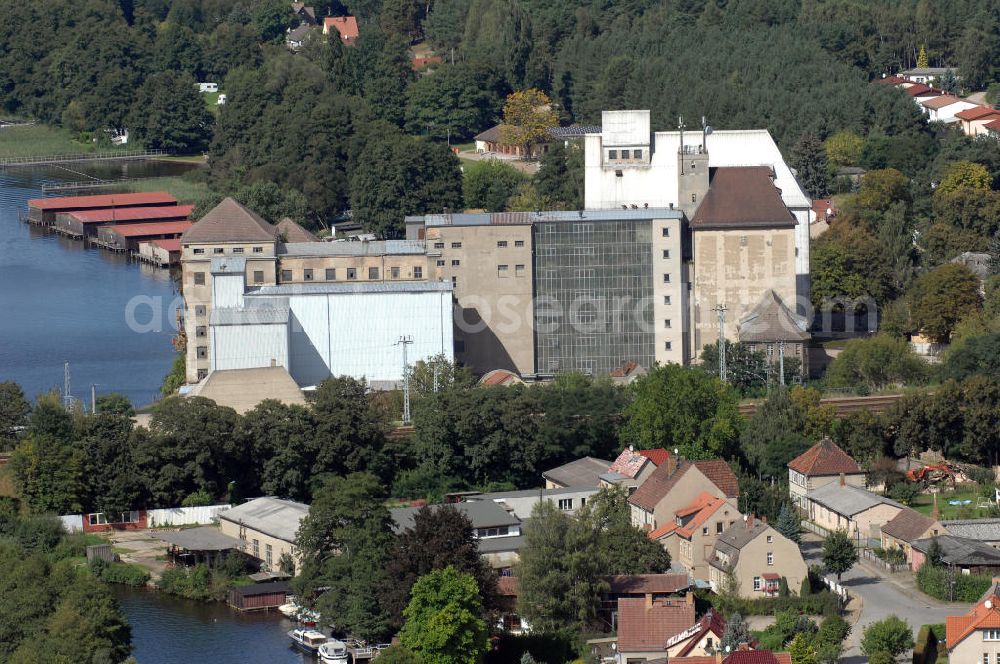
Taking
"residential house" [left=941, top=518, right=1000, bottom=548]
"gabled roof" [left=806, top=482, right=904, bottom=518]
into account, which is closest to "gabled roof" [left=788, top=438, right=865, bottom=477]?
"gabled roof" [left=806, top=482, right=904, bottom=518]

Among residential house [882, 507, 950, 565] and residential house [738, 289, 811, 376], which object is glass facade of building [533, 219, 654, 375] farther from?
residential house [882, 507, 950, 565]

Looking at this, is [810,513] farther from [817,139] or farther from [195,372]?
[817,139]

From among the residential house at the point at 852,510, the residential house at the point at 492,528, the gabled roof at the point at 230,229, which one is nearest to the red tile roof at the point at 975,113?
the gabled roof at the point at 230,229

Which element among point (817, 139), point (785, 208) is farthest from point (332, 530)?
point (817, 139)

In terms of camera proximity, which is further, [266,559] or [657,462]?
[657,462]

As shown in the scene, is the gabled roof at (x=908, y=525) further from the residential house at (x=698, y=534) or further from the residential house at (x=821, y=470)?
the residential house at (x=698, y=534)

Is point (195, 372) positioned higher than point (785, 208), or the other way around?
point (785, 208)

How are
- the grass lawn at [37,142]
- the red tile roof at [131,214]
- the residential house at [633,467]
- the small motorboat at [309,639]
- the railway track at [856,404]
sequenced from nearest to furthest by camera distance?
the small motorboat at [309,639] → the residential house at [633,467] → the railway track at [856,404] → the red tile roof at [131,214] → the grass lawn at [37,142]
